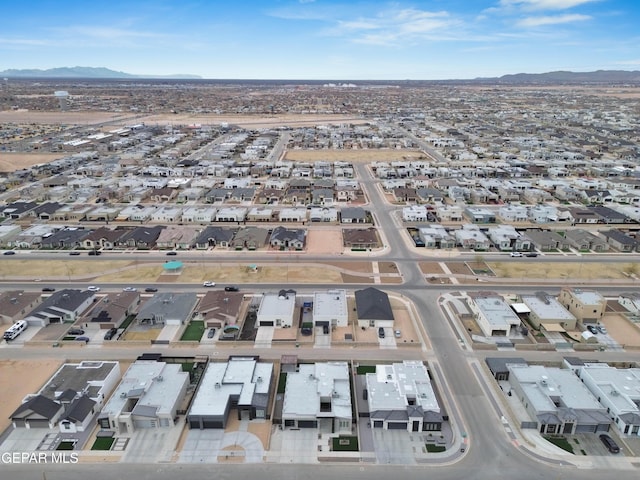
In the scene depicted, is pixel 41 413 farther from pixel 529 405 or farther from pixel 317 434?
pixel 529 405

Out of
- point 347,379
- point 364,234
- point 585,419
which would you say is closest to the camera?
point 585,419

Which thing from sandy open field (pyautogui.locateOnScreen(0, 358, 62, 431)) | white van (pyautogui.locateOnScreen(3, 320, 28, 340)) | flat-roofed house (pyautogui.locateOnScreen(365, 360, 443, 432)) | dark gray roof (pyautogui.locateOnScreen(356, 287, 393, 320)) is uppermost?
dark gray roof (pyautogui.locateOnScreen(356, 287, 393, 320))

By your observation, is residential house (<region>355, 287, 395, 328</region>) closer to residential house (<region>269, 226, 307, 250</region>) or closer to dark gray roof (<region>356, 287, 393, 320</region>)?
dark gray roof (<region>356, 287, 393, 320</region>)

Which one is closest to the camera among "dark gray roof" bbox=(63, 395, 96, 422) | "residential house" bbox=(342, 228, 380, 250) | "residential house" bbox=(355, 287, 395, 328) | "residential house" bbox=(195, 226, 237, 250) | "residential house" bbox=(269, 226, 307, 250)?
"dark gray roof" bbox=(63, 395, 96, 422)

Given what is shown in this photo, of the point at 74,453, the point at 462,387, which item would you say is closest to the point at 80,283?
the point at 74,453

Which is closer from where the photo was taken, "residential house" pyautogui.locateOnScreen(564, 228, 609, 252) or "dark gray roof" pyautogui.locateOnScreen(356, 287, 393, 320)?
"dark gray roof" pyautogui.locateOnScreen(356, 287, 393, 320)

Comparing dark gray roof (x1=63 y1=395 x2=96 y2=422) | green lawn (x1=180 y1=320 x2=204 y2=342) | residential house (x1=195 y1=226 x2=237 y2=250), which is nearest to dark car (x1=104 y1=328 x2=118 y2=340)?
green lawn (x1=180 y1=320 x2=204 y2=342)

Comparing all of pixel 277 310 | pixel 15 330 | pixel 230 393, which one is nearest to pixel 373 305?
pixel 277 310
